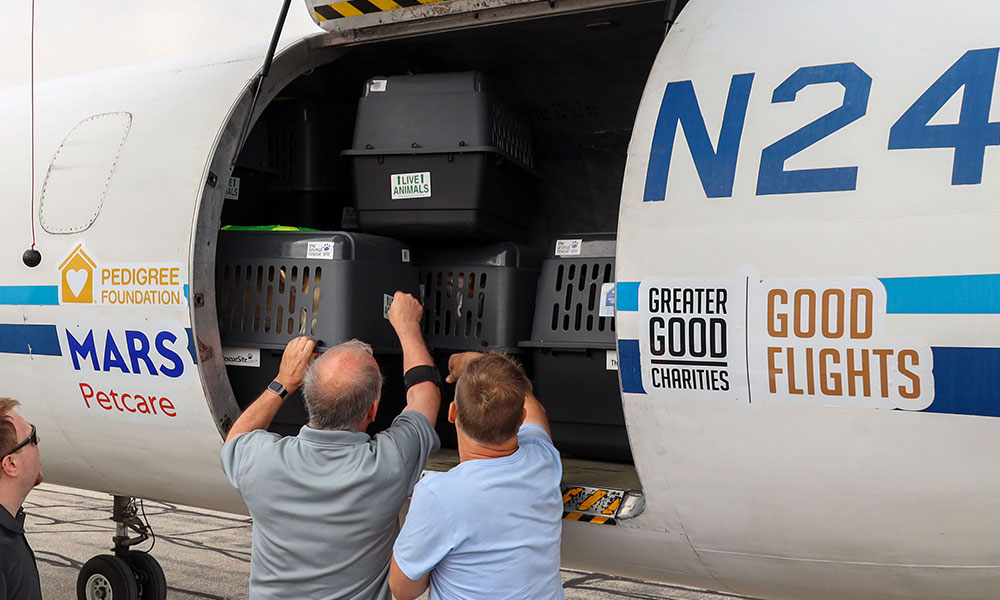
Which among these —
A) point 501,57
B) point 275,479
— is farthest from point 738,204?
point 501,57

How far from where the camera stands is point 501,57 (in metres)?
3.74

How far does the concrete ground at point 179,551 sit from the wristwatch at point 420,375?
3.10 metres

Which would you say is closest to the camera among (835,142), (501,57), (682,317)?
(835,142)

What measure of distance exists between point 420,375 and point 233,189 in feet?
4.74

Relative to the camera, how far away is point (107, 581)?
178 inches

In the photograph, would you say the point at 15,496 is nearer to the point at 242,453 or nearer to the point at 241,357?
the point at 242,453

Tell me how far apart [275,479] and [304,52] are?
1731 mm

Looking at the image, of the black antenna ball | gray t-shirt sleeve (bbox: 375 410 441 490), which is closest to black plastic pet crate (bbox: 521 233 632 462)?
gray t-shirt sleeve (bbox: 375 410 441 490)

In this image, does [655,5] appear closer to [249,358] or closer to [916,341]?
[916,341]

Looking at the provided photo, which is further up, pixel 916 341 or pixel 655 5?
pixel 655 5

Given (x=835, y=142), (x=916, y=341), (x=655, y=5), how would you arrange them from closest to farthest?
(x=916, y=341)
(x=835, y=142)
(x=655, y=5)

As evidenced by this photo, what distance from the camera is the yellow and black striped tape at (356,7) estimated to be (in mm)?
3119

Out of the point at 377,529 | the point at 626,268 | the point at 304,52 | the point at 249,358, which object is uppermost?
the point at 304,52

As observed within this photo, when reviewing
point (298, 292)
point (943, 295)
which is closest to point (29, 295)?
Answer: point (298, 292)
